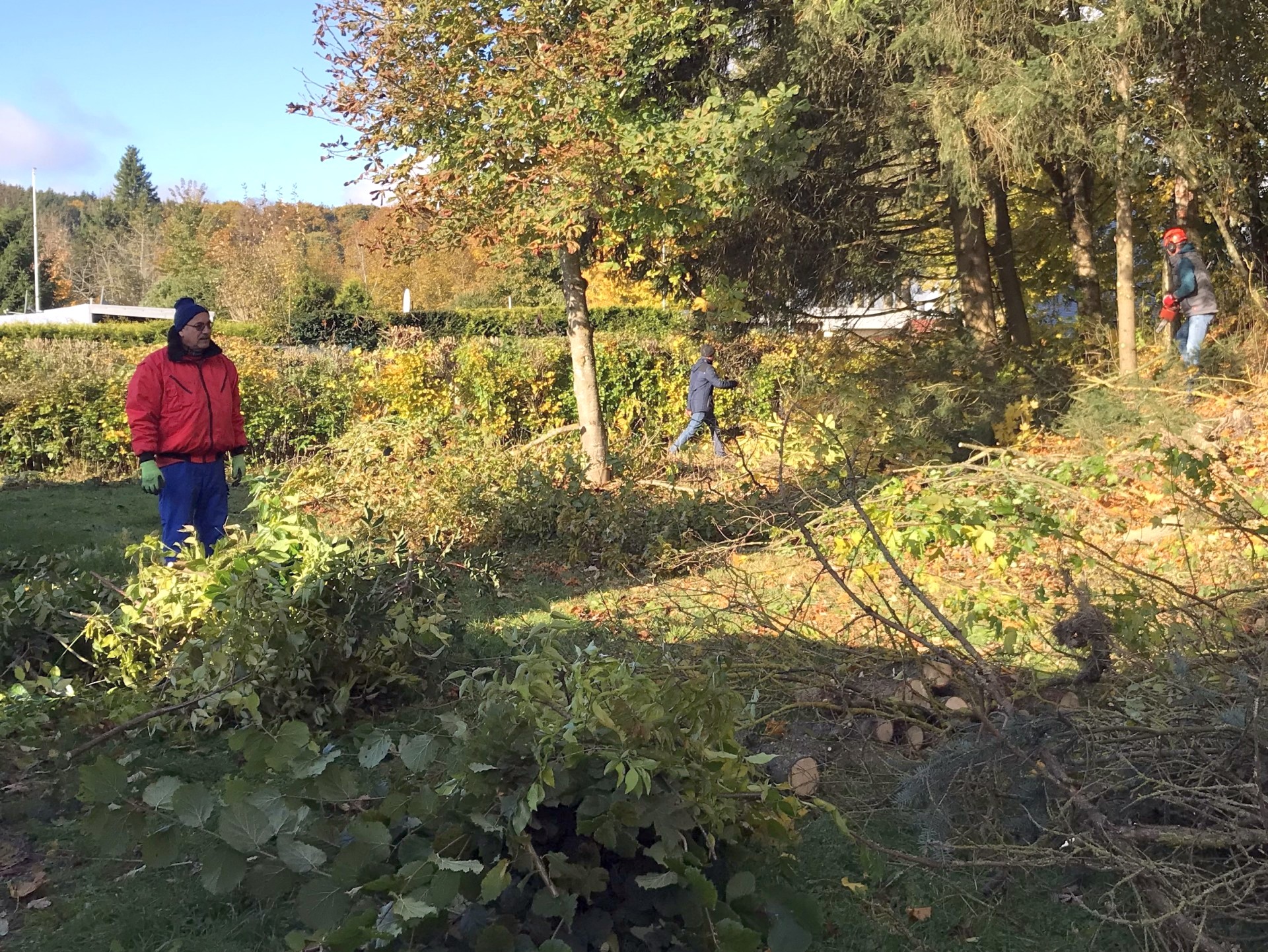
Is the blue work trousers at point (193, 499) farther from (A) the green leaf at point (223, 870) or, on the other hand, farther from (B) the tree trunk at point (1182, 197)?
(B) the tree trunk at point (1182, 197)

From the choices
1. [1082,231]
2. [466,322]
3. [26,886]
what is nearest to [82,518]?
[26,886]

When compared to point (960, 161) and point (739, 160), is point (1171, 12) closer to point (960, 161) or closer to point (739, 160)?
point (960, 161)

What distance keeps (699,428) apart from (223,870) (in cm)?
1060

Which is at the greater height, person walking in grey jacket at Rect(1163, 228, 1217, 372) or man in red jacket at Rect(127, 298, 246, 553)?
person walking in grey jacket at Rect(1163, 228, 1217, 372)

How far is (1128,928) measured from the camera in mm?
2600

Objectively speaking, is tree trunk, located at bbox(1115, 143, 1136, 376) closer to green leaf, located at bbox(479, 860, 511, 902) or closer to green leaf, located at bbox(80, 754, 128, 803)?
green leaf, located at bbox(479, 860, 511, 902)

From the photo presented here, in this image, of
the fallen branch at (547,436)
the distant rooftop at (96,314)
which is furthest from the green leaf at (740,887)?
the distant rooftop at (96,314)

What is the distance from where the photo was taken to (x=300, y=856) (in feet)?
7.74

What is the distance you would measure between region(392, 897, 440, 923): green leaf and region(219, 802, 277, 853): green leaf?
443mm

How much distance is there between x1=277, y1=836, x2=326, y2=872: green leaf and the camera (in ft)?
7.72

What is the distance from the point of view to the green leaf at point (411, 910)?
2.07 m

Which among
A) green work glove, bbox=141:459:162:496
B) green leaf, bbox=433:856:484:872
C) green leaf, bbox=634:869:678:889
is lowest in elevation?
green leaf, bbox=634:869:678:889

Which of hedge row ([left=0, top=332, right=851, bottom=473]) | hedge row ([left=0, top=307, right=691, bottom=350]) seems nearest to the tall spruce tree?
hedge row ([left=0, top=307, right=691, bottom=350])

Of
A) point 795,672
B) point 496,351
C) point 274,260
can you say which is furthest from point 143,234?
point 795,672
